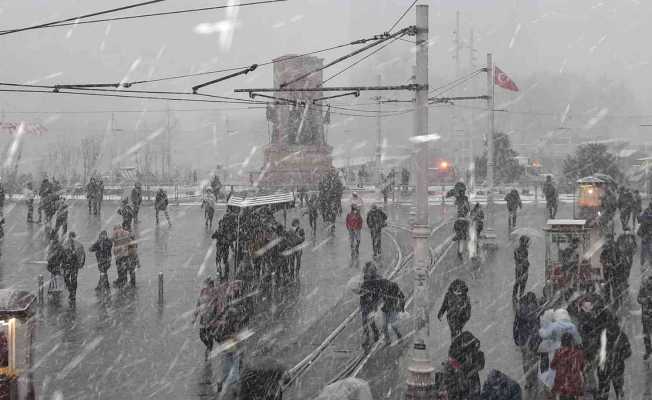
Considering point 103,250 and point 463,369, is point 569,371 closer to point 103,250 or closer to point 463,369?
point 463,369

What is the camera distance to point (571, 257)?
15094 mm

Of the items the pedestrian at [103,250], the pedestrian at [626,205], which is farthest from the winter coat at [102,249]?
the pedestrian at [626,205]

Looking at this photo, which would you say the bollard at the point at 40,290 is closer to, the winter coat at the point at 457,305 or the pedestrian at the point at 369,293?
the pedestrian at the point at 369,293

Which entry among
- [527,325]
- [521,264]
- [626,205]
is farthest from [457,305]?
[626,205]

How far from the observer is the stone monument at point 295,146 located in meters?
46.3

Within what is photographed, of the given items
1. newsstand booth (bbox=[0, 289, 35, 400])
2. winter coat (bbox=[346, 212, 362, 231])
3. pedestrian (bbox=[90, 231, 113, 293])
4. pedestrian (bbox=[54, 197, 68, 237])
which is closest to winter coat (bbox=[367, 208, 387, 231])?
winter coat (bbox=[346, 212, 362, 231])

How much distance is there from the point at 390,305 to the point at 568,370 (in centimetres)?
416

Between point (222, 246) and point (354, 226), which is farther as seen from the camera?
point (354, 226)

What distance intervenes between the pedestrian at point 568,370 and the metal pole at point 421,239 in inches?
71.3

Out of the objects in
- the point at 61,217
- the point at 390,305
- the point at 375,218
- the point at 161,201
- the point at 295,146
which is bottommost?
the point at 390,305

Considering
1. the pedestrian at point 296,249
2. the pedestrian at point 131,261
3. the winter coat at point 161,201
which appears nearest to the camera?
the pedestrian at point 131,261

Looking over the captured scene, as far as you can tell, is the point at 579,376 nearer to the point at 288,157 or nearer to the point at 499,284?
the point at 499,284

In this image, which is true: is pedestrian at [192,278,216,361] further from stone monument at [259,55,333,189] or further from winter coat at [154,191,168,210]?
stone monument at [259,55,333,189]

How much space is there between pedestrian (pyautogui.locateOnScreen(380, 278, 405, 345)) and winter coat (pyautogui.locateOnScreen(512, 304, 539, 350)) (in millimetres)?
2133
